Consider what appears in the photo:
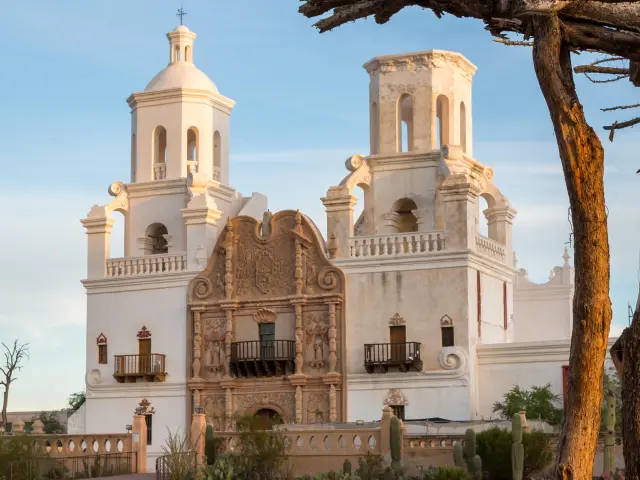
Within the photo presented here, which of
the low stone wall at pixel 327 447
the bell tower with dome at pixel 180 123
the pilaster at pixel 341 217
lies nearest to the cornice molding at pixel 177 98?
the bell tower with dome at pixel 180 123

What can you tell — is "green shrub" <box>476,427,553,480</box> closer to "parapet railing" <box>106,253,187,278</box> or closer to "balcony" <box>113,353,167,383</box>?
"balcony" <box>113,353,167,383</box>

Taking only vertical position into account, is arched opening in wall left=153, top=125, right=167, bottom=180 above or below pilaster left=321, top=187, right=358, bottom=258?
above

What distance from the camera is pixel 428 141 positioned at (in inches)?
1474

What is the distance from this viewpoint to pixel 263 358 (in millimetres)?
37094

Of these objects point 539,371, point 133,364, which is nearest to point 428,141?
point 539,371

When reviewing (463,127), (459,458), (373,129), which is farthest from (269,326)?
(459,458)

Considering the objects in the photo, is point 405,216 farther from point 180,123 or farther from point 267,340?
point 180,123

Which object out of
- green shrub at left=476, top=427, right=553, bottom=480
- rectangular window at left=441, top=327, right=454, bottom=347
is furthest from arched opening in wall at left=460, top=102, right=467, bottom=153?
green shrub at left=476, top=427, right=553, bottom=480

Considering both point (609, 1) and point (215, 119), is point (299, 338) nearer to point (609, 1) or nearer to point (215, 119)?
point (215, 119)

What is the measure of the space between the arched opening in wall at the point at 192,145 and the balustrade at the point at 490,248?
955cm

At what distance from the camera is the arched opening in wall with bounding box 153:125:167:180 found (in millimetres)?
40875

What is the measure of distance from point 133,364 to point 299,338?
5406 millimetres

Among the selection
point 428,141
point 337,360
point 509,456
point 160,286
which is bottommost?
point 509,456

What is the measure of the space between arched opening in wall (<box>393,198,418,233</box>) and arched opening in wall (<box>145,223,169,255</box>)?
763 cm
